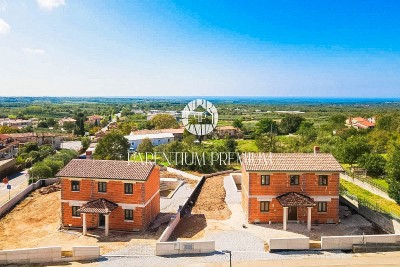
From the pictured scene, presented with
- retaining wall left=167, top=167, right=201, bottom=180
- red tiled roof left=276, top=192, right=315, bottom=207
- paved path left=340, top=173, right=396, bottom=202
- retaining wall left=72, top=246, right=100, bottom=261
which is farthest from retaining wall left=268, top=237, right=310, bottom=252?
retaining wall left=167, top=167, right=201, bottom=180

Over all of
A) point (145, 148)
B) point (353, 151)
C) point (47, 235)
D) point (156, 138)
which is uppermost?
point (353, 151)

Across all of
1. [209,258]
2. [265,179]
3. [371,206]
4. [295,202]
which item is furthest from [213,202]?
[371,206]

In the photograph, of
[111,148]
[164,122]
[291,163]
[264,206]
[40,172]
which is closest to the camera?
[264,206]

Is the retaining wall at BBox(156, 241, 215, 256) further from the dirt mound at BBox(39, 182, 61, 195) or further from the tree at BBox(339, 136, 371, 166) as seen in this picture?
the tree at BBox(339, 136, 371, 166)

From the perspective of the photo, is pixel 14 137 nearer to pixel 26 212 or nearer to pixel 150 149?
pixel 150 149

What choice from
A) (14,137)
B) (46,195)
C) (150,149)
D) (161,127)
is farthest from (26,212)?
(161,127)

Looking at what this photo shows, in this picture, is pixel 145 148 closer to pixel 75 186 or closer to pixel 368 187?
pixel 368 187

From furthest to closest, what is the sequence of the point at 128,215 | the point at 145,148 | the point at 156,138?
1. the point at 156,138
2. the point at 145,148
3. the point at 128,215
